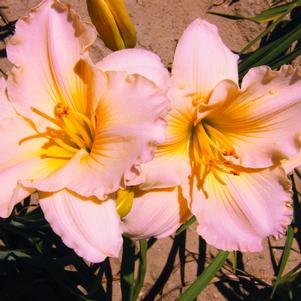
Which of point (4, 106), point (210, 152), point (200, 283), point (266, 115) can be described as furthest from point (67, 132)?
point (200, 283)

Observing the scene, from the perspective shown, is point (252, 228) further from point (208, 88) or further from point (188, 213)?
point (208, 88)

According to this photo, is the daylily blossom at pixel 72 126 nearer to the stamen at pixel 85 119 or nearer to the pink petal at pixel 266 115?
the stamen at pixel 85 119

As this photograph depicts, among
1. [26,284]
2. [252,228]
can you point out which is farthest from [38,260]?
[252,228]

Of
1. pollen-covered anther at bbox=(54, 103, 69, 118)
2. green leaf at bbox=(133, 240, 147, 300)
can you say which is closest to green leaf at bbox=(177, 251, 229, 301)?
green leaf at bbox=(133, 240, 147, 300)

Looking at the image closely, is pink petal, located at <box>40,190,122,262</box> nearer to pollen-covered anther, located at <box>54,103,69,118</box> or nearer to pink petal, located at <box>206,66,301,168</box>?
pollen-covered anther, located at <box>54,103,69,118</box>

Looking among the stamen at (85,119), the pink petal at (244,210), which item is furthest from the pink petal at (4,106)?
the pink petal at (244,210)

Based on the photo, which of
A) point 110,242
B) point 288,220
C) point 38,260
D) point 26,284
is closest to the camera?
point 110,242

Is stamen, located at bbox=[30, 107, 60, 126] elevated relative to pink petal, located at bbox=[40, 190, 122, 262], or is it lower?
elevated
